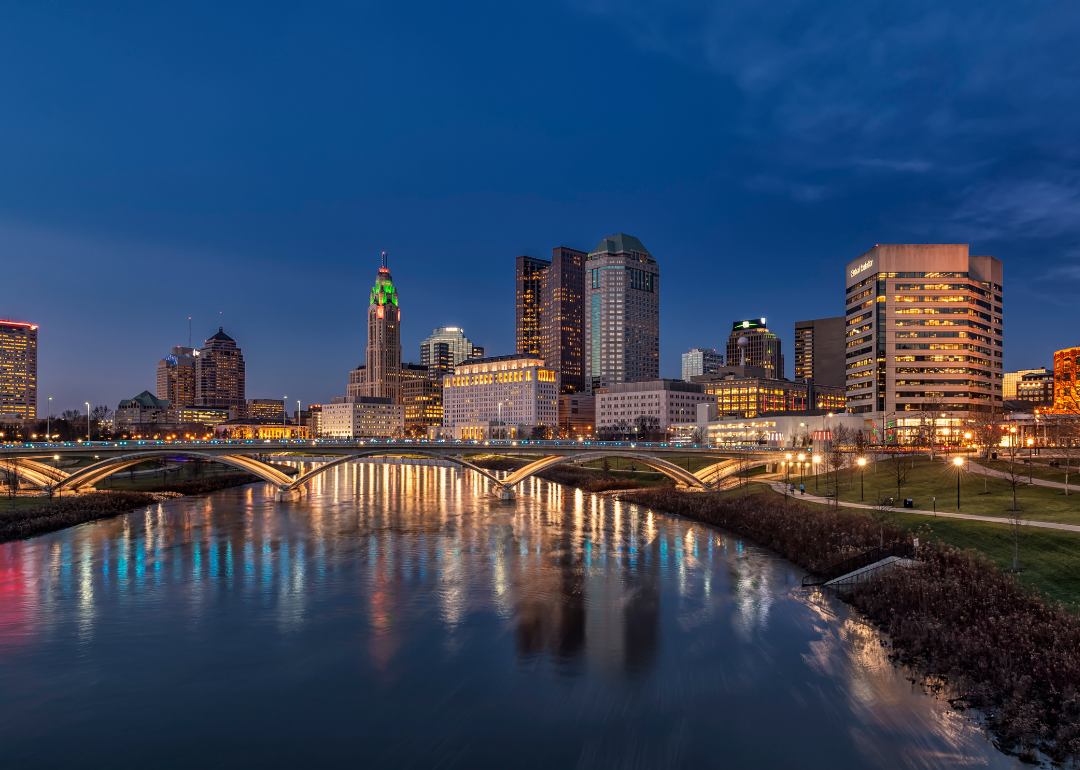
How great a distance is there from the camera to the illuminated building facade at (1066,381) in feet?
173

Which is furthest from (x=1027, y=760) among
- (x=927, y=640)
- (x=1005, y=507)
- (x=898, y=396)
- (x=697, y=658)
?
(x=898, y=396)

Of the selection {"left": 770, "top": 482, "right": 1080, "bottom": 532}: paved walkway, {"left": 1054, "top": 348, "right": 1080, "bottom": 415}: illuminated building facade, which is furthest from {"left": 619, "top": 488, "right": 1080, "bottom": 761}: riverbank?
{"left": 1054, "top": 348, "right": 1080, "bottom": 415}: illuminated building facade

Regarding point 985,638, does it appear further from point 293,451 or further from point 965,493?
point 293,451

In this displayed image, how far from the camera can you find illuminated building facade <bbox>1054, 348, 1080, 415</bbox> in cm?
5276

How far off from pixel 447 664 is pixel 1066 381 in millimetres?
71062

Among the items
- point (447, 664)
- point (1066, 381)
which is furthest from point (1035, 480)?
point (447, 664)

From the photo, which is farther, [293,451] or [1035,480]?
[293,451]

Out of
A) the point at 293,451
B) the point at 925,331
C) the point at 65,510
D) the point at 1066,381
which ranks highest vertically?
the point at 925,331

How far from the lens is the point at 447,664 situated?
1113 inches

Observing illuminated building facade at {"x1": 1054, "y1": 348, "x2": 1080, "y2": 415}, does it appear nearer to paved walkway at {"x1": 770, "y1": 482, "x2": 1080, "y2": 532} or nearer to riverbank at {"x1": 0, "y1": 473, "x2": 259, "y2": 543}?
paved walkway at {"x1": 770, "y1": 482, "x2": 1080, "y2": 532}

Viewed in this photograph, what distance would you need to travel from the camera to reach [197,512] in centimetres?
7681

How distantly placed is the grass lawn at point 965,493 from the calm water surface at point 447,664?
49.6 feet

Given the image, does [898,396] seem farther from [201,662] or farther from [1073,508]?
[201,662]

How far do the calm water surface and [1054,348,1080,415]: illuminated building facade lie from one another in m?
28.9
